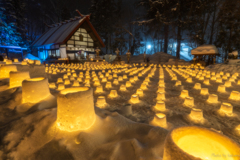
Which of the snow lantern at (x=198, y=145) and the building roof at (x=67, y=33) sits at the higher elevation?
the building roof at (x=67, y=33)

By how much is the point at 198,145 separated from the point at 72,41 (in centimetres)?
2216

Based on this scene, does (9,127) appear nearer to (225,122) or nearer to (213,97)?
(225,122)

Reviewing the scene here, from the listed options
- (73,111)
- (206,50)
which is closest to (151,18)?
(206,50)

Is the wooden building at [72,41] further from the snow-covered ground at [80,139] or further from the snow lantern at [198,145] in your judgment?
the snow lantern at [198,145]

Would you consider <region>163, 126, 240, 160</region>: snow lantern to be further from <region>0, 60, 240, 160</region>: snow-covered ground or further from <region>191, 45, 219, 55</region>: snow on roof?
<region>191, 45, 219, 55</region>: snow on roof

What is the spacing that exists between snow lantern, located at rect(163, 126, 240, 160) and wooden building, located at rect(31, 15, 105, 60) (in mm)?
19704

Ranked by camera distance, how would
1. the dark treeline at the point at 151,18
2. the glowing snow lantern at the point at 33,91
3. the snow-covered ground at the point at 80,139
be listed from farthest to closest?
the dark treeline at the point at 151,18
the glowing snow lantern at the point at 33,91
the snow-covered ground at the point at 80,139

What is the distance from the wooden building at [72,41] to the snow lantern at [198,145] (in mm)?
19704

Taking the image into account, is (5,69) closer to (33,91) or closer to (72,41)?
(33,91)

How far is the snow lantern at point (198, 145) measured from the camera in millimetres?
1133

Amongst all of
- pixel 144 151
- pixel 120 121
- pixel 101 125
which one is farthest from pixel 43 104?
pixel 144 151

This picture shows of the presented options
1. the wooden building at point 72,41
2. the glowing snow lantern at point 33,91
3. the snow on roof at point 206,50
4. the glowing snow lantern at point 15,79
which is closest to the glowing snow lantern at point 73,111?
the glowing snow lantern at point 33,91

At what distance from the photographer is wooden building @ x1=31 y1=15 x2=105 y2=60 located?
63.5 feet

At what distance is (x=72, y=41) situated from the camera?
20.3m
